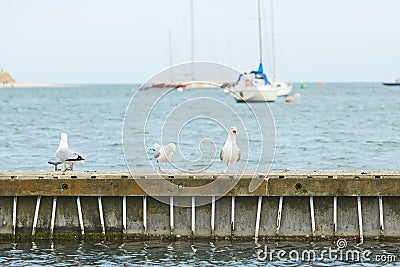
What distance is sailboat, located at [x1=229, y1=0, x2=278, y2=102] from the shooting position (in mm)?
103000

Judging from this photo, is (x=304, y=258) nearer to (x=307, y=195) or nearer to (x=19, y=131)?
(x=307, y=195)

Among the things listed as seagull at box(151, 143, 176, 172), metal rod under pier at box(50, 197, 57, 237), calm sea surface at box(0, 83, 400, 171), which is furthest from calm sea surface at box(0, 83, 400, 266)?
seagull at box(151, 143, 176, 172)

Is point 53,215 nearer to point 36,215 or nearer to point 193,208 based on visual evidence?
point 36,215

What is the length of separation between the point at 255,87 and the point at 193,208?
87764mm

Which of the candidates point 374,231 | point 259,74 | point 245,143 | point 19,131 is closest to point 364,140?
point 245,143

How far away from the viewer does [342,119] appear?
7800 centimetres

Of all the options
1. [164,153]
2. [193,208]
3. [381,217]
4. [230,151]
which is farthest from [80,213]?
[381,217]

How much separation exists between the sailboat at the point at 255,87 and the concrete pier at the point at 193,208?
250 ft

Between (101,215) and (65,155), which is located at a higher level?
(65,155)

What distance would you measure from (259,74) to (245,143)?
6460 centimetres

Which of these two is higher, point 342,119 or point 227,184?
point 342,119

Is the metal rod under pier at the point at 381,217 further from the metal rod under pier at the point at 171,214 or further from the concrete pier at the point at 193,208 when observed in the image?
the metal rod under pier at the point at 171,214

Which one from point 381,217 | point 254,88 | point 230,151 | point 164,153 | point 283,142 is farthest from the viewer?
point 254,88

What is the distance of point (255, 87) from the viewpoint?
4227 inches
